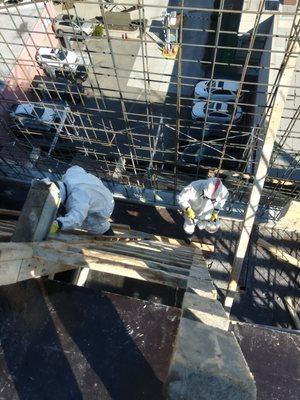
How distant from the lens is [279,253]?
8.54 meters

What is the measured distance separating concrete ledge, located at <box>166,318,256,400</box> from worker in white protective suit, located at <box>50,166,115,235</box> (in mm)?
2710

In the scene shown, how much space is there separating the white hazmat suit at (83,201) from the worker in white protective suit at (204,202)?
167 centimetres

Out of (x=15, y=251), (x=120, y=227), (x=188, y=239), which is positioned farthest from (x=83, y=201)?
(x=188, y=239)

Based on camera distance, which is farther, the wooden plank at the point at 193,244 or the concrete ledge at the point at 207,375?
the wooden plank at the point at 193,244

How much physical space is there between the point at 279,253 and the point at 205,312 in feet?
19.4

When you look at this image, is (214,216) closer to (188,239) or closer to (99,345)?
(188,239)

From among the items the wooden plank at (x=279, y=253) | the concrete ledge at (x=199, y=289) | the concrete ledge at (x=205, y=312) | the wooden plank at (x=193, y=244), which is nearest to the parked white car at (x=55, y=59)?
the wooden plank at (x=193, y=244)

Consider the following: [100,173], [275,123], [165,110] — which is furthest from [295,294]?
[165,110]

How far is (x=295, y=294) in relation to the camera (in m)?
8.38

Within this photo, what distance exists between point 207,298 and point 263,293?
209 inches

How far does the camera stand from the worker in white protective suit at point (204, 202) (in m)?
7.13

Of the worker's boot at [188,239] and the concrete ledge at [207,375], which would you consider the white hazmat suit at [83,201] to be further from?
the concrete ledge at [207,375]

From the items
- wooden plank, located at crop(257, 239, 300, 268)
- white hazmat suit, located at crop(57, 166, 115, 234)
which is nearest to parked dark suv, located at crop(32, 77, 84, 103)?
white hazmat suit, located at crop(57, 166, 115, 234)

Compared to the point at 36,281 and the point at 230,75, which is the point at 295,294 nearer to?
the point at 36,281
